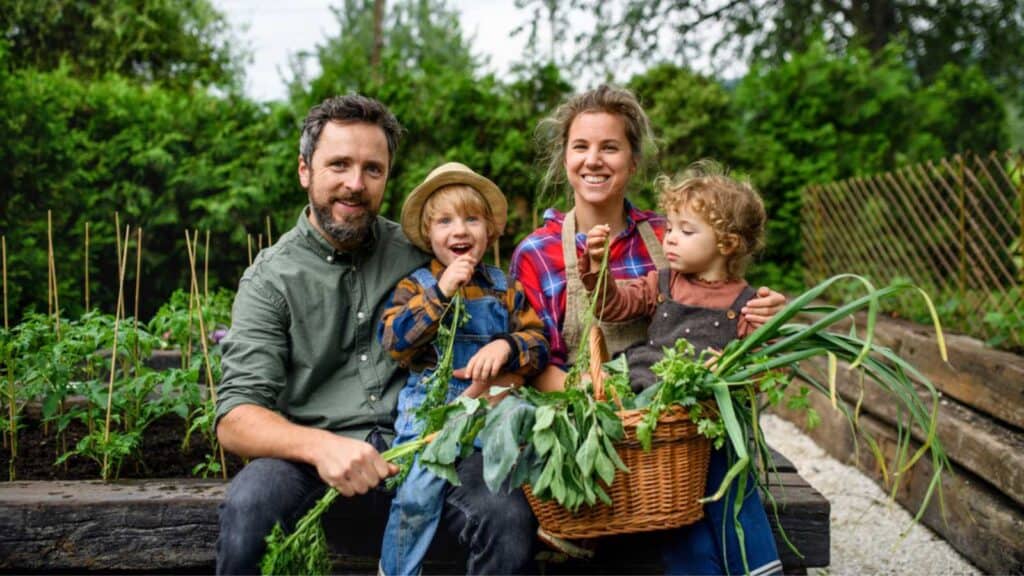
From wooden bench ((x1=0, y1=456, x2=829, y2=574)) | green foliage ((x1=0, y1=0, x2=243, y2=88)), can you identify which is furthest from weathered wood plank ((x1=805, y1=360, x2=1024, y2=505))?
green foliage ((x1=0, y1=0, x2=243, y2=88))

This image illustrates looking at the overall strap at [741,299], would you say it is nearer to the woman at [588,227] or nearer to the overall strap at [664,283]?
the overall strap at [664,283]

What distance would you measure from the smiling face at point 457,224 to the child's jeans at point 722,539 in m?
0.97

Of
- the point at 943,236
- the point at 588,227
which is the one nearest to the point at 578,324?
the point at 588,227

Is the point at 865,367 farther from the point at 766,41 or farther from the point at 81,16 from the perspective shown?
the point at 81,16

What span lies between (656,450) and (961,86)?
9717mm

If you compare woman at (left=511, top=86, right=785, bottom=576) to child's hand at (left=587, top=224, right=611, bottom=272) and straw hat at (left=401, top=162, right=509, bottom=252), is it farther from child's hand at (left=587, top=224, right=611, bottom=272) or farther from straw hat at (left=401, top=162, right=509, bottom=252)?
child's hand at (left=587, top=224, right=611, bottom=272)

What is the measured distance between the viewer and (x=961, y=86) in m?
10.2

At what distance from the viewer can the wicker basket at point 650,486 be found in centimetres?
215

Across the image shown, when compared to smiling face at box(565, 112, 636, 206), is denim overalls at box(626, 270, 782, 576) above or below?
below

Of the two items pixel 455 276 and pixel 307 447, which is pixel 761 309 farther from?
pixel 307 447

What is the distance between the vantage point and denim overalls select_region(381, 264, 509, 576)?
2.48 metres

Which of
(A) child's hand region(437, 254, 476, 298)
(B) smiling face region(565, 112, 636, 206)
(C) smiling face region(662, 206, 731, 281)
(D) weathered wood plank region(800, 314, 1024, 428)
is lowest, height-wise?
(D) weathered wood plank region(800, 314, 1024, 428)

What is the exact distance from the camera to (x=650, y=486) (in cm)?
218

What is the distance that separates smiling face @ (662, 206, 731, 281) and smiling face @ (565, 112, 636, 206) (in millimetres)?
281
